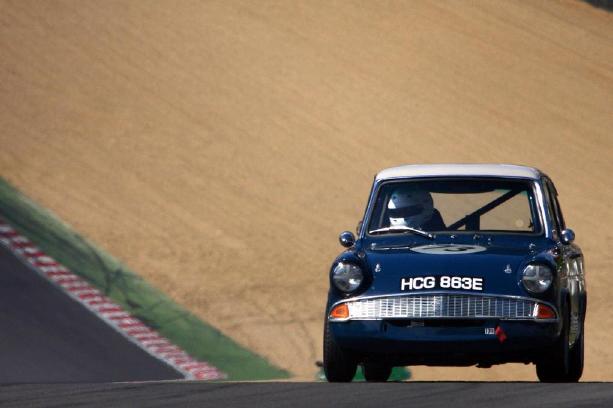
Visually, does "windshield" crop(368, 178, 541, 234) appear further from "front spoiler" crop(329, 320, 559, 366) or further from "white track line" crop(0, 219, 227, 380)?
"white track line" crop(0, 219, 227, 380)

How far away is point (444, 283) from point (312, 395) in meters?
1.61

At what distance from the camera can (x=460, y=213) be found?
11.7 meters

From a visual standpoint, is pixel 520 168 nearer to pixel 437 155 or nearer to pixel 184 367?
pixel 184 367

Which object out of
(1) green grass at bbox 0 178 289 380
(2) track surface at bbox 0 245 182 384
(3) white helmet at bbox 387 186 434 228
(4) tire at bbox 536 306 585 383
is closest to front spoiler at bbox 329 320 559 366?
(4) tire at bbox 536 306 585 383

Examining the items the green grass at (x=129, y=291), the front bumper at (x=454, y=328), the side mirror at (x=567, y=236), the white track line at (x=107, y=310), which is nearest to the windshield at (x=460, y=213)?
the side mirror at (x=567, y=236)

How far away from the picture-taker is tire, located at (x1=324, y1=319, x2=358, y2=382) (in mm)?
10422

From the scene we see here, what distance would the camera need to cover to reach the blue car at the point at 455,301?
10.1 metres

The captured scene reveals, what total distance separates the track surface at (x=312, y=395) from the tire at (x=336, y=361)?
0.62 meters

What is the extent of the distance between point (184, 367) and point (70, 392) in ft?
29.4

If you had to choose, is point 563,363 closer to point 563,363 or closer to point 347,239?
point 563,363

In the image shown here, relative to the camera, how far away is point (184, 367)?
1819cm

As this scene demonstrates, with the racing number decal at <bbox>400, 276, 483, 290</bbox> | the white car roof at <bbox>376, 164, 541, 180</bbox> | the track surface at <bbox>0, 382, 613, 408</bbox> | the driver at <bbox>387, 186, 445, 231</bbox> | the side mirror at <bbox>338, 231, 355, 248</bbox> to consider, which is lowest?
the track surface at <bbox>0, 382, 613, 408</bbox>

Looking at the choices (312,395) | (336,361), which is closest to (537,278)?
(336,361)

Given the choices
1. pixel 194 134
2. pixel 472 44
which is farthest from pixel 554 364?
pixel 472 44
